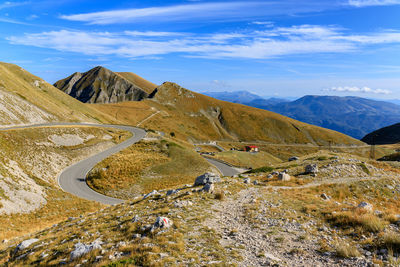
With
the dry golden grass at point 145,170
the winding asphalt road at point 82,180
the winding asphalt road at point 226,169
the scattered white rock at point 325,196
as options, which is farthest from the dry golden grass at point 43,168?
the winding asphalt road at point 226,169

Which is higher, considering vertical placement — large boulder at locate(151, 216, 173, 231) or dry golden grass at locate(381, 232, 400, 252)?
dry golden grass at locate(381, 232, 400, 252)

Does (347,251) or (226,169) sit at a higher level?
(347,251)

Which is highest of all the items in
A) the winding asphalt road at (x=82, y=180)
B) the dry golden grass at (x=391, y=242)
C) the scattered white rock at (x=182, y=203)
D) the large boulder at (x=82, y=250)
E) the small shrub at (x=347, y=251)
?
the dry golden grass at (x=391, y=242)

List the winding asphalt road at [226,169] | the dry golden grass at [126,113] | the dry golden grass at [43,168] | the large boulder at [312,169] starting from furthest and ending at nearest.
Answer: the dry golden grass at [126,113] → the winding asphalt road at [226,169] → the large boulder at [312,169] → the dry golden grass at [43,168]

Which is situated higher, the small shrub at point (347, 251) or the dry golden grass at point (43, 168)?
the small shrub at point (347, 251)

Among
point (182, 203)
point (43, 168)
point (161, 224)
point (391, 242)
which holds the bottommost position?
point (43, 168)

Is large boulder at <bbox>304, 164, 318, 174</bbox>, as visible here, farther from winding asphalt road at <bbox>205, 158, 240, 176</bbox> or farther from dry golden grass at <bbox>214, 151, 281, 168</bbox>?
dry golden grass at <bbox>214, 151, 281, 168</bbox>

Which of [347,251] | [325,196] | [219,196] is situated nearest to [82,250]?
[219,196]

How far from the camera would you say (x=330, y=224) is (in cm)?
1345

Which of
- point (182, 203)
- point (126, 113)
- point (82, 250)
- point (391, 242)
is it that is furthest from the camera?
point (126, 113)

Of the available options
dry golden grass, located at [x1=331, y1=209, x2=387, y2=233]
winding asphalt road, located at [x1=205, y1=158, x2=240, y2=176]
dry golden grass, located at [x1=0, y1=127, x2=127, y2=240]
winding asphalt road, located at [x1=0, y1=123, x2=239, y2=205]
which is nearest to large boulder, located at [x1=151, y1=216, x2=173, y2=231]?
dry golden grass, located at [x1=331, y1=209, x2=387, y2=233]

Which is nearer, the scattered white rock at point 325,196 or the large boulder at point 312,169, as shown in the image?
the scattered white rock at point 325,196

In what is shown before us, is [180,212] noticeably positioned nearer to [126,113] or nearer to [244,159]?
[244,159]

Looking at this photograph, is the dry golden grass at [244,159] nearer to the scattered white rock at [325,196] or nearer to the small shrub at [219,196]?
the scattered white rock at [325,196]
